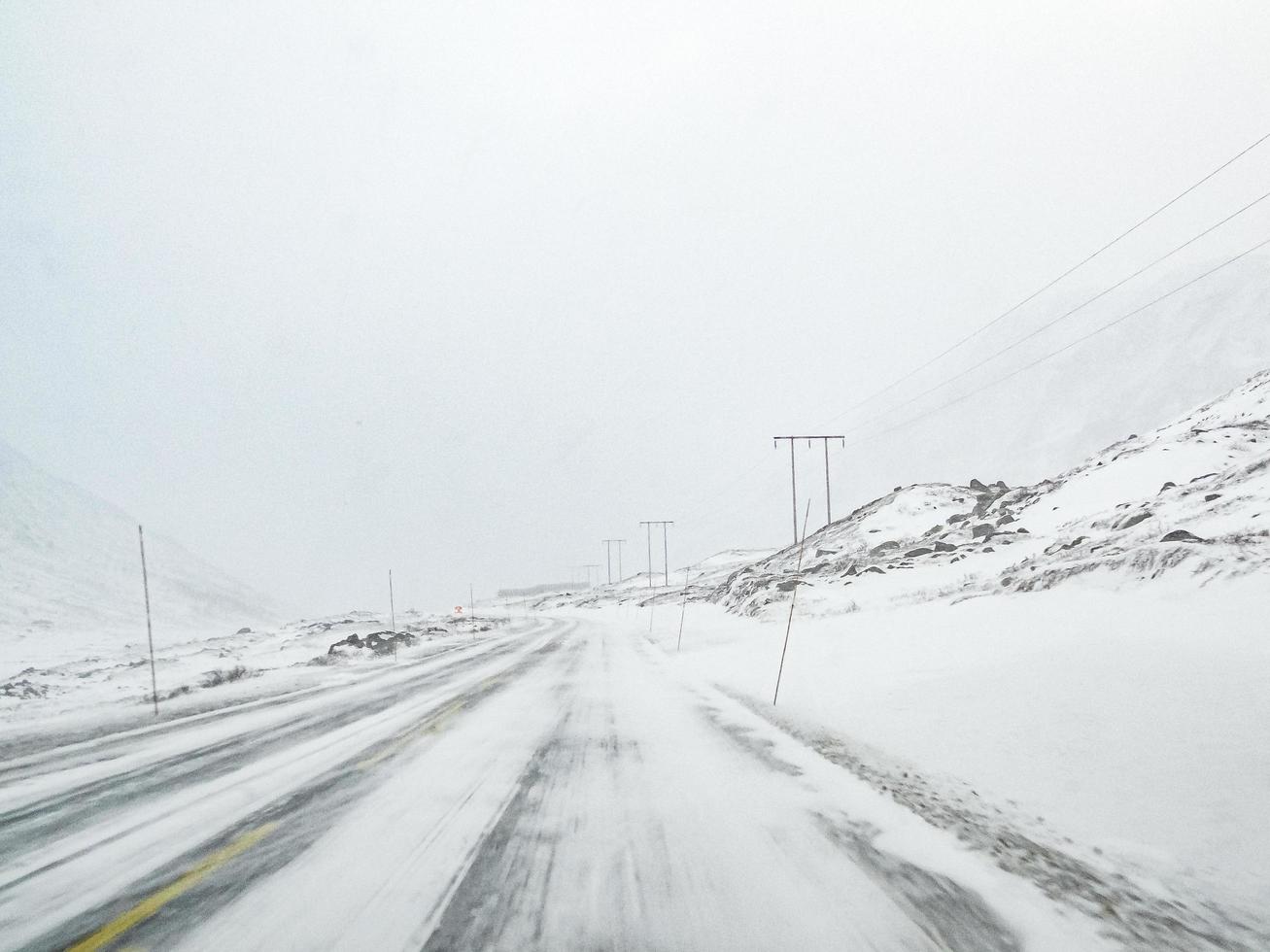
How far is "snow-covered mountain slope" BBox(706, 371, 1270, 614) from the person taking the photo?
1038cm

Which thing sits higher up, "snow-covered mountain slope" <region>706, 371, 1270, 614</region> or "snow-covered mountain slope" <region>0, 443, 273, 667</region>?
"snow-covered mountain slope" <region>706, 371, 1270, 614</region>

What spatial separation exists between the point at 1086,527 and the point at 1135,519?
2.88 metres

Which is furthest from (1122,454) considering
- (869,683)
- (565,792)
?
(565,792)

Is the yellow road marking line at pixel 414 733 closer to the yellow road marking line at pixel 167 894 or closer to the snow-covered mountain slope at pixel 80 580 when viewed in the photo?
the yellow road marking line at pixel 167 894

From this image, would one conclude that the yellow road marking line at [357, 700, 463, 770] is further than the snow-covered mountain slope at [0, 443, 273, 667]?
No

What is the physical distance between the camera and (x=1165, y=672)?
5.75 meters

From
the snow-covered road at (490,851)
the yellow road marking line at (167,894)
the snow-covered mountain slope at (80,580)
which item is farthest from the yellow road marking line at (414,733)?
the snow-covered mountain slope at (80,580)

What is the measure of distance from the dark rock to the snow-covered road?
16.1m

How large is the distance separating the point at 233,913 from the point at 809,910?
285cm

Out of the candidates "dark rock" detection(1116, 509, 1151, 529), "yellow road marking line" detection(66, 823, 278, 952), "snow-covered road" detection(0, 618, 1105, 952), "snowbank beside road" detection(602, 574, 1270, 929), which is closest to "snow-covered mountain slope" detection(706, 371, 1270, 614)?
"dark rock" detection(1116, 509, 1151, 529)

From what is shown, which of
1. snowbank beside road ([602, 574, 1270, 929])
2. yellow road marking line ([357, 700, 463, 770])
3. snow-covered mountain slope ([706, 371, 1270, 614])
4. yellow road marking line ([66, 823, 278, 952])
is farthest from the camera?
snow-covered mountain slope ([706, 371, 1270, 614])

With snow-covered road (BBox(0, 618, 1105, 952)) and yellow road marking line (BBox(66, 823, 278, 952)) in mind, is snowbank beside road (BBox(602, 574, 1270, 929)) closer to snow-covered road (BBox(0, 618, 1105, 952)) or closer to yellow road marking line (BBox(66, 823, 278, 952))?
snow-covered road (BBox(0, 618, 1105, 952))

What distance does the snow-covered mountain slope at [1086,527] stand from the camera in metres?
10.4

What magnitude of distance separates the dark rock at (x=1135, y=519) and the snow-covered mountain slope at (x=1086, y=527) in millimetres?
68
